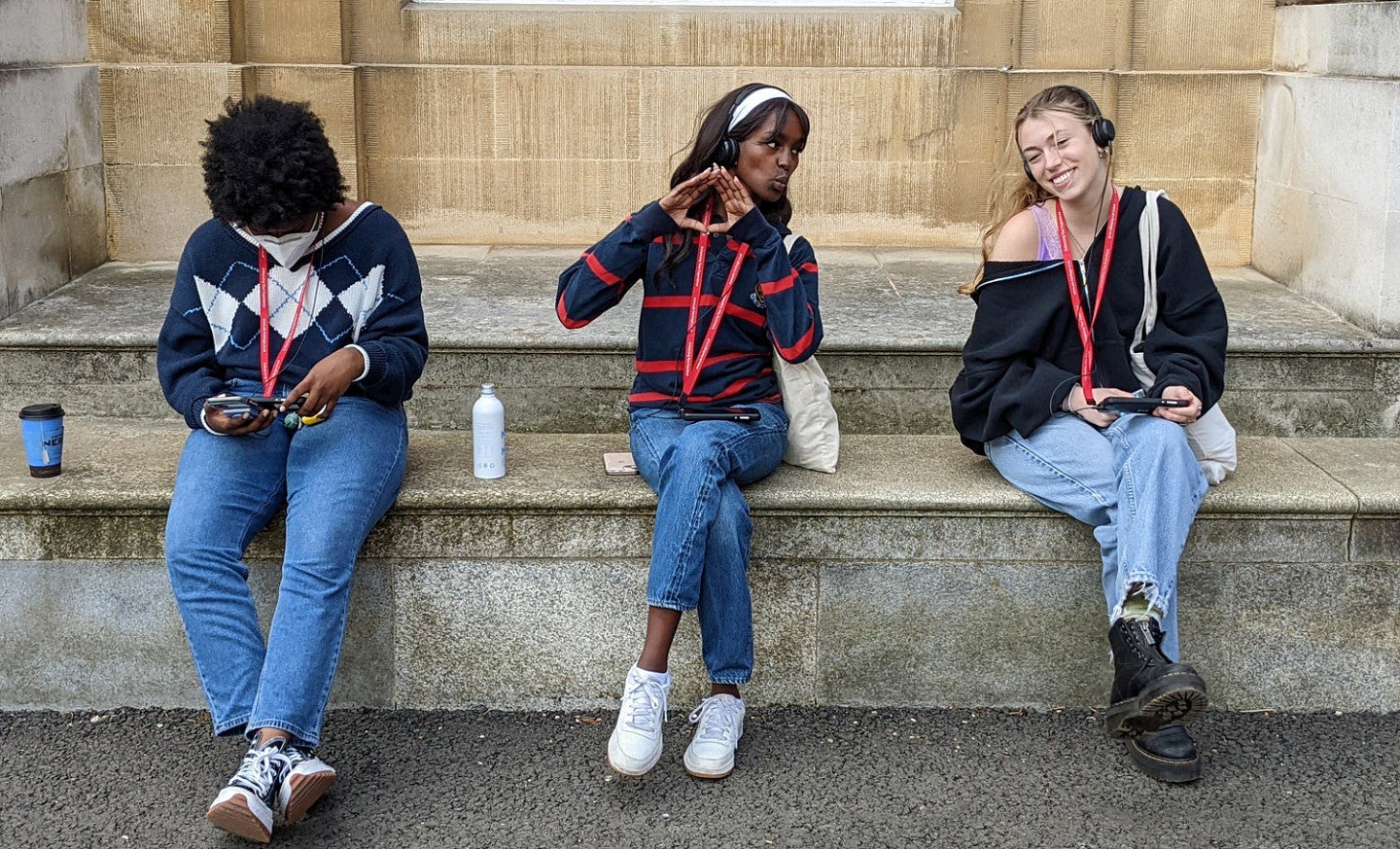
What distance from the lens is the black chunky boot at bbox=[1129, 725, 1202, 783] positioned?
3.59 m

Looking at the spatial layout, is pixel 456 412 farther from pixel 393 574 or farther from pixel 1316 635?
pixel 1316 635

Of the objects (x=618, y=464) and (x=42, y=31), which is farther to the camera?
(x=42, y=31)

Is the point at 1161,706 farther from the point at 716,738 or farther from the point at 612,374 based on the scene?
the point at 612,374

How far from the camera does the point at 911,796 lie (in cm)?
355

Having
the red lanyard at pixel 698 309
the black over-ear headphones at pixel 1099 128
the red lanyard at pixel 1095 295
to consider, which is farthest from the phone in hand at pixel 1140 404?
the red lanyard at pixel 698 309

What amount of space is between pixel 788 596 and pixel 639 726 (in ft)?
2.06

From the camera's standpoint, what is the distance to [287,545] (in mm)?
3529

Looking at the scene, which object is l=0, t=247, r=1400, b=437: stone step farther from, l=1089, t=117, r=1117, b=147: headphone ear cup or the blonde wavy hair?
l=1089, t=117, r=1117, b=147: headphone ear cup

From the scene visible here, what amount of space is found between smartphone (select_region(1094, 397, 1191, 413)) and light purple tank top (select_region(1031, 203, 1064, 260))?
41 centimetres

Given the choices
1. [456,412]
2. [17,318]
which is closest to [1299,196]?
[456,412]

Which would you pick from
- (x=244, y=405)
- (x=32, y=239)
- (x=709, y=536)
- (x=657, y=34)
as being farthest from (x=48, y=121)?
(x=709, y=536)

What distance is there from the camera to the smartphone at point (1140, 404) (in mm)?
3703

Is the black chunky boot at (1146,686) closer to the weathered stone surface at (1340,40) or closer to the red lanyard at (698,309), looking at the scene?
the red lanyard at (698,309)

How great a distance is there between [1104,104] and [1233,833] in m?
3.59
